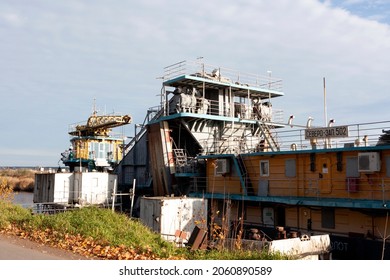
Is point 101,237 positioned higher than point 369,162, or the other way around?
point 369,162

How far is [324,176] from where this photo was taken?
18984 mm

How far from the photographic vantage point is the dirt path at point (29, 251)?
27.8 ft

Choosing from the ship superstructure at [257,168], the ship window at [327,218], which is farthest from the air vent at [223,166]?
the ship window at [327,218]

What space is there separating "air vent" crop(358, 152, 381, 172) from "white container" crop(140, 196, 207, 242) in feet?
23.2

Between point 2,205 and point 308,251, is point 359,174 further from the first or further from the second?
point 2,205

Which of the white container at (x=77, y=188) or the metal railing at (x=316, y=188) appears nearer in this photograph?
the metal railing at (x=316, y=188)

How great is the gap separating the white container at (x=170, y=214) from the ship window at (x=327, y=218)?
5696 mm

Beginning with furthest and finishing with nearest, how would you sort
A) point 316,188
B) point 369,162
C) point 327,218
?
point 316,188 < point 327,218 < point 369,162

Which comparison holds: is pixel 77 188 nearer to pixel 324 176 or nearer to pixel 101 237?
pixel 324 176

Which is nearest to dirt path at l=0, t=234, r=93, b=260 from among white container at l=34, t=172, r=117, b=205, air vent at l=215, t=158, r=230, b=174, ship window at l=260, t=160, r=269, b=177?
ship window at l=260, t=160, r=269, b=177

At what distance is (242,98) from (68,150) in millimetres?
22136

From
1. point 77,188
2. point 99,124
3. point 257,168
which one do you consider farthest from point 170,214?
point 99,124

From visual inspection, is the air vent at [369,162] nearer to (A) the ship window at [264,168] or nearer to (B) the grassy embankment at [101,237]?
(A) the ship window at [264,168]

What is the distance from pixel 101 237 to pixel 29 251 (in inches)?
72.0
